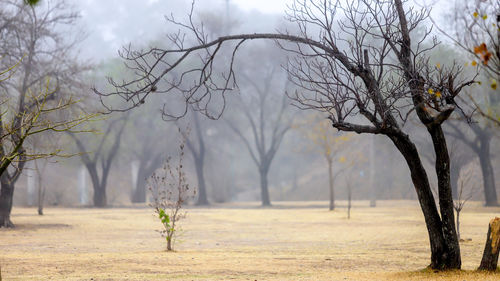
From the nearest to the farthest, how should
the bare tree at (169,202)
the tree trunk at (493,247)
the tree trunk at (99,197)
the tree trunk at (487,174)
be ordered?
the tree trunk at (493,247) → the bare tree at (169,202) → the tree trunk at (487,174) → the tree trunk at (99,197)

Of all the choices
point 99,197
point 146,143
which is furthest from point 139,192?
point 99,197

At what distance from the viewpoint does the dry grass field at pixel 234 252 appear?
33.2 feet

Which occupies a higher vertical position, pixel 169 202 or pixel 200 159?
pixel 200 159

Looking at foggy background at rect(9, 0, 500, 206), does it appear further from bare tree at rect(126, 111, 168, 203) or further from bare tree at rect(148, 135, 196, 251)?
bare tree at rect(148, 135, 196, 251)

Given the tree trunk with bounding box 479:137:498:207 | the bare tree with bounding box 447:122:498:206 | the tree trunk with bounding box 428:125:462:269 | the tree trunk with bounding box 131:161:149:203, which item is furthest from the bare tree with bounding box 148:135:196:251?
the tree trunk with bounding box 131:161:149:203

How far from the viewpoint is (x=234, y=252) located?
1427 centimetres

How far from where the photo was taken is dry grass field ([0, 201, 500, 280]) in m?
10.1

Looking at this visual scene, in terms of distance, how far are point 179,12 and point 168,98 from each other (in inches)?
1366

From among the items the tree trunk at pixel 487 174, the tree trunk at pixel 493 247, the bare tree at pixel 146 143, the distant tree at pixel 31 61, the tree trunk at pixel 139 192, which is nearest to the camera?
the tree trunk at pixel 493 247

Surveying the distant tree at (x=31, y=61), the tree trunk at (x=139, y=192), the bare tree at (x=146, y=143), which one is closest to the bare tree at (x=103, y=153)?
the bare tree at (x=146, y=143)

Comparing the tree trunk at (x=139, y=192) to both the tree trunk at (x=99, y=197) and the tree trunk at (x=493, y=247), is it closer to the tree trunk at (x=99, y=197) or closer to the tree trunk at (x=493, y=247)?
the tree trunk at (x=99, y=197)

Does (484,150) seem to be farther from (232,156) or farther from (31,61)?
(232,156)

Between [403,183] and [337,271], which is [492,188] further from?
[337,271]

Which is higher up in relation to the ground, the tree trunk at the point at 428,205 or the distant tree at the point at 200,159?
the distant tree at the point at 200,159
